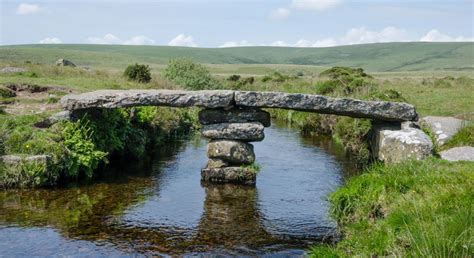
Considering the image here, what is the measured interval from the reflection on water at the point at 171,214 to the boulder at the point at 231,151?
1.00 metres

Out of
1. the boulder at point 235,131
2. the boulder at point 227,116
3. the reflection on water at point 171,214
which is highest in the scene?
the boulder at point 227,116

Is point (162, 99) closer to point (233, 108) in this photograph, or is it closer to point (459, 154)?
point (233, 108)

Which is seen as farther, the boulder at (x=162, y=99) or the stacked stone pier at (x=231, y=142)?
the stacked stone pier at (x=231, y=142)

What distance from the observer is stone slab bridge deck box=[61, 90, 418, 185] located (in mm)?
17928

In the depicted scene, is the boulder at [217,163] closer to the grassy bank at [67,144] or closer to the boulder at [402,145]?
the grassy bank at [67,144]

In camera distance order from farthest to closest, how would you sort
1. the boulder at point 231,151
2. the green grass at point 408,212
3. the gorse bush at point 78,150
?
1. the boulder at point 231,151
2. the gorse bush at point 78,150
3. the green grass at point 408,212

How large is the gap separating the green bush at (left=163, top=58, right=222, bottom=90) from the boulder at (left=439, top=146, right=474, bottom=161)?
98.5 feet

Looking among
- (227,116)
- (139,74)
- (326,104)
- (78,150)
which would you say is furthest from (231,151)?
(139,74)

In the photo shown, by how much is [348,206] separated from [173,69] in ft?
118

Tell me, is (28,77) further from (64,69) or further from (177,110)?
(177,110)

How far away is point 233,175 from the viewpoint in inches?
727

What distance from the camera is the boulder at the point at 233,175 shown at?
18.4m

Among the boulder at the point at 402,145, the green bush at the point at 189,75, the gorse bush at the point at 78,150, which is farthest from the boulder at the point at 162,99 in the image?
the green bush at the point at 189,75

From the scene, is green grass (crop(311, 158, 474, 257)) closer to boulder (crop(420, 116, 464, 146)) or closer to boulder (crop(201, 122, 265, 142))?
boulder (crop(201, 122, 265, 142))
